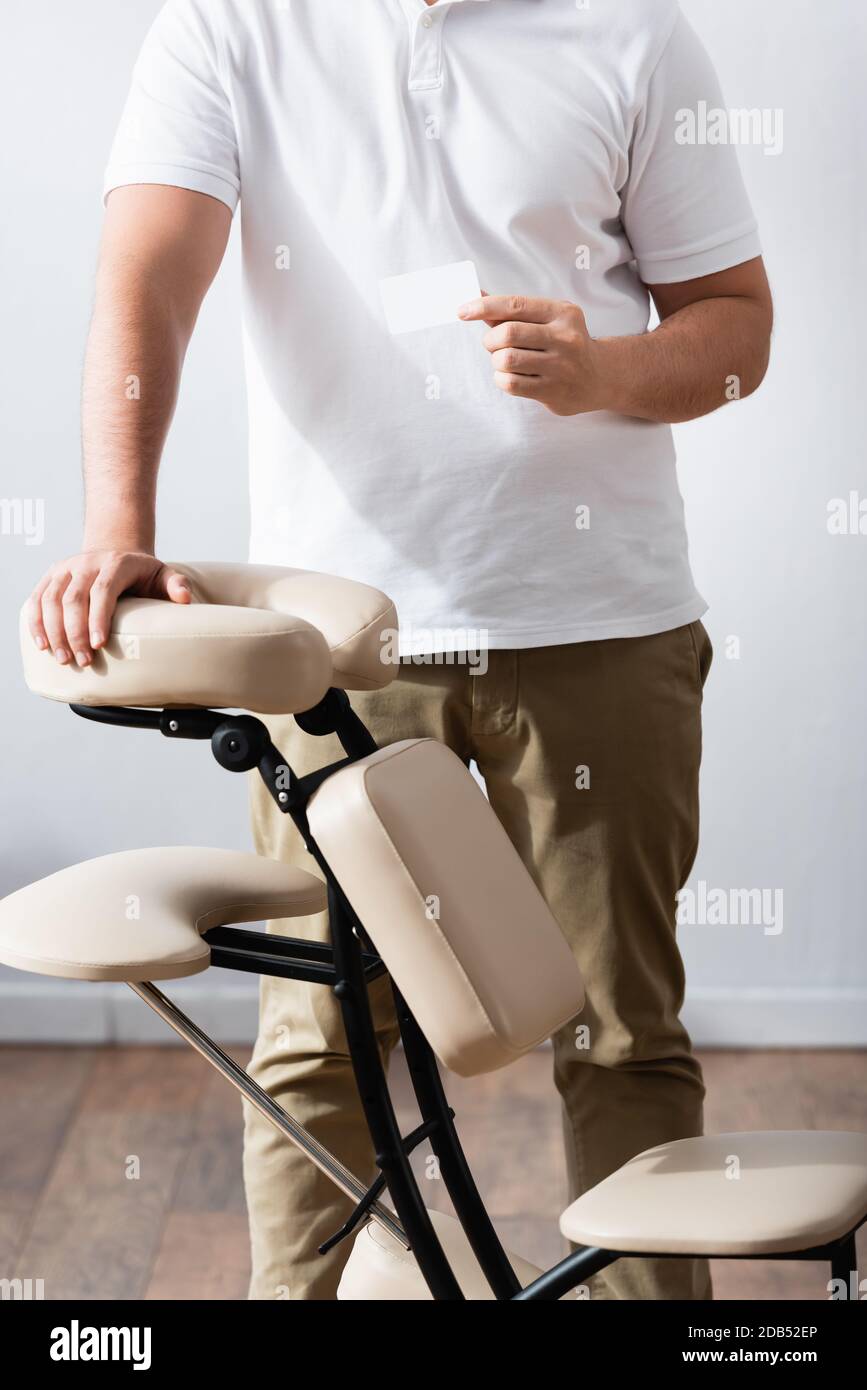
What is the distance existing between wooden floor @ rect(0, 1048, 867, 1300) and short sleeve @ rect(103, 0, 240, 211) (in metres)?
1.11

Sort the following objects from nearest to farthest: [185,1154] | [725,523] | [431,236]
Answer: [431,236] < [185,1154] < [725,523]

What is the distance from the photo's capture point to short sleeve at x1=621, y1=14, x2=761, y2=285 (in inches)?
48.1

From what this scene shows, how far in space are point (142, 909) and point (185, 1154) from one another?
3.44 feet

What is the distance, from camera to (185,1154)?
1826mm

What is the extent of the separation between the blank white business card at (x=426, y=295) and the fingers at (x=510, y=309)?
71 mm

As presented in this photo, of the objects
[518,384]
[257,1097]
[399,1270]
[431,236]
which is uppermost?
[431,236]

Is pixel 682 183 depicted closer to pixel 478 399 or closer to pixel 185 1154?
pixel 478 399

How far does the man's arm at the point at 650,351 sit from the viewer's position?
1064 millimetres

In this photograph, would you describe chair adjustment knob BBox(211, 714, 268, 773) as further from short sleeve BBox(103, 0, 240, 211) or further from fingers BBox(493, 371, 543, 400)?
short sleeve BBox(103, 0, 240, 211)

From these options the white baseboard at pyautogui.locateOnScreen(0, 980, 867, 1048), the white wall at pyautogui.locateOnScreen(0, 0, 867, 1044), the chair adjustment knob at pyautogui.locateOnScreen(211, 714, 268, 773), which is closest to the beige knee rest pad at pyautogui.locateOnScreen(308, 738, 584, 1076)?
the chair adjustment knob at pyautogui.locateOnScreen(211, 714, 268, 773)

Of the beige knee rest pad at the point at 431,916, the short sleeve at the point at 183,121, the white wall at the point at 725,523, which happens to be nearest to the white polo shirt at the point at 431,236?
the short sleeve at the point at 183,121

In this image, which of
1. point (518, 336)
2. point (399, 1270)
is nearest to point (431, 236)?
point (518, 336)

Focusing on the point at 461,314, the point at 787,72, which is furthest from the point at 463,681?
the point at 787,72
